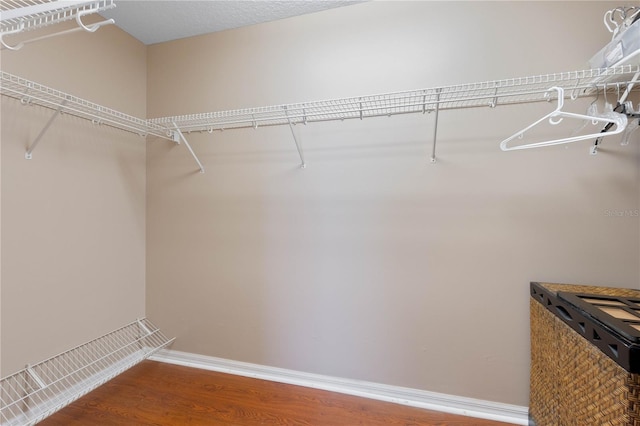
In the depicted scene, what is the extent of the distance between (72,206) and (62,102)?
0.57m

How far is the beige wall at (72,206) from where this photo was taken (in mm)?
1364

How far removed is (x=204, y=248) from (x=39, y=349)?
94cm

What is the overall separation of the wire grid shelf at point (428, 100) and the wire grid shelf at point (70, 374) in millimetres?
1452

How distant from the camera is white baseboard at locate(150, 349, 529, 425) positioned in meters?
1.49

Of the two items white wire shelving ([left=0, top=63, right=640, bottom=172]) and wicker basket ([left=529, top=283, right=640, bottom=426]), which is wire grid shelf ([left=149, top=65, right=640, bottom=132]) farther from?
wicker basket ([left=529, top=283, right=640, bottom=426])

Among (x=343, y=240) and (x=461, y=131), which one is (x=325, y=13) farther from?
(x=343, y=240)

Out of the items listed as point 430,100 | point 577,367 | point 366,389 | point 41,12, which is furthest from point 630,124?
point 41,12

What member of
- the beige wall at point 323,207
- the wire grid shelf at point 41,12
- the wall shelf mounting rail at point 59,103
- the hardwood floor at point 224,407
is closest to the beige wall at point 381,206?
the beige wall at point 323,207

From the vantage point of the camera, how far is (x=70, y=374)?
4.55ft

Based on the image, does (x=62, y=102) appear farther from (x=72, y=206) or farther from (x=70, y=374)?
(x=70, y=374)

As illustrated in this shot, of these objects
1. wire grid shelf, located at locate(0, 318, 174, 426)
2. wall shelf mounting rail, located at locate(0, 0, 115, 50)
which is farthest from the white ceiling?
wire grid shelf, located at locate(0, 318, 174, 426)

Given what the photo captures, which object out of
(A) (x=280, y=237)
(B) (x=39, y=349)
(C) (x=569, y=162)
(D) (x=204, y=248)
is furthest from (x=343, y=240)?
(B) (x=39, y=349)

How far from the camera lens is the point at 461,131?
1528 mm

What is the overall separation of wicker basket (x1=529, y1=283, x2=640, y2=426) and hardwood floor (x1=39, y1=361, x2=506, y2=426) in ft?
1.39
